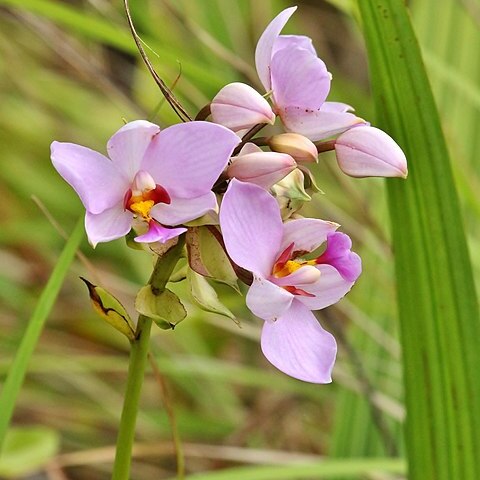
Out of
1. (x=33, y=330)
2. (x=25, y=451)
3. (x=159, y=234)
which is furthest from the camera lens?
(x=25, y=451)

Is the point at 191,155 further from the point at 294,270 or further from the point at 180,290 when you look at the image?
the point at 180,290

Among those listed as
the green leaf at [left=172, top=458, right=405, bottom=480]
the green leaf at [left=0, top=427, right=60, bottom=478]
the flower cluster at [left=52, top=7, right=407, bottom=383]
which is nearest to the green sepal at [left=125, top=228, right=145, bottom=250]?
the flower cluster at [left=52, top=7, right=407, bottom=383]

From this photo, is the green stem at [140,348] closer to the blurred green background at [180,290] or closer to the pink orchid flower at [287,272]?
the pink orchid flower at [287,272]

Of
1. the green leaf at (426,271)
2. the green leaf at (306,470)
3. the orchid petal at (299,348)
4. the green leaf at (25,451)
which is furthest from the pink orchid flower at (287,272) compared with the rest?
A: the green leaf at (25,451)

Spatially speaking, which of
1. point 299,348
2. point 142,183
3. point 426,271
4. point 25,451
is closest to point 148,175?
point 142,183

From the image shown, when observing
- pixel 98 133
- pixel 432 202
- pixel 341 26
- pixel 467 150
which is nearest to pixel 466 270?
pixel 432 202

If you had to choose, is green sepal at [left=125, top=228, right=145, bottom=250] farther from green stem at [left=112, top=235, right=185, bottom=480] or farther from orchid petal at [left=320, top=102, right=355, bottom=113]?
orchid petal at [left=320, top=102, right=355, bottom=113]

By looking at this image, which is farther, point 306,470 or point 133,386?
point 306,470
